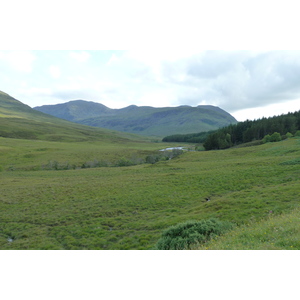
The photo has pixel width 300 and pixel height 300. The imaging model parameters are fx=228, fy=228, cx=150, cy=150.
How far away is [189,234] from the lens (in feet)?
42.3

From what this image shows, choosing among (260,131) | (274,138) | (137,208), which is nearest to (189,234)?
(137,208)

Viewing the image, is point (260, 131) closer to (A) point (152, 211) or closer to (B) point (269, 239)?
(A) point (152, 211)

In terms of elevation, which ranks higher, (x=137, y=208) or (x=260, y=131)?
(x=260, y=131)

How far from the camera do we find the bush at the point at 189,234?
40.8 ft

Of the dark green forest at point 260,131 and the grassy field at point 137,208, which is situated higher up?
the dark green forest at point 260,131

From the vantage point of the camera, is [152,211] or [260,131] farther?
[260,131]

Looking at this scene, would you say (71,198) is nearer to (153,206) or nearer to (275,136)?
(153,206)

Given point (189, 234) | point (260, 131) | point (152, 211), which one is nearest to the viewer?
point (189, 234)

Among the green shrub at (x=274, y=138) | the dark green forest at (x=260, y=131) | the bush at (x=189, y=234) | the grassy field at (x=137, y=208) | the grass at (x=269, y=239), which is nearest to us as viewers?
the grass at (x=269, y=239)

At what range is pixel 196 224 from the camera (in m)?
14.3

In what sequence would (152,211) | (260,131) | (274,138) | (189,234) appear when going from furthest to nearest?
(260,131)
(274,138)
(152,211)
(189,234)

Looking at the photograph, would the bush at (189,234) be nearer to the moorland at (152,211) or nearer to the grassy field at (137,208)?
the moorland at (152,211)

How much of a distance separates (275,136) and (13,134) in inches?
7804

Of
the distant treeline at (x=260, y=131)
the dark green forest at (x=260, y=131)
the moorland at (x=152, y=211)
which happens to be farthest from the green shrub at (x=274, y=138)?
the moorland at (x=152, y=211)
